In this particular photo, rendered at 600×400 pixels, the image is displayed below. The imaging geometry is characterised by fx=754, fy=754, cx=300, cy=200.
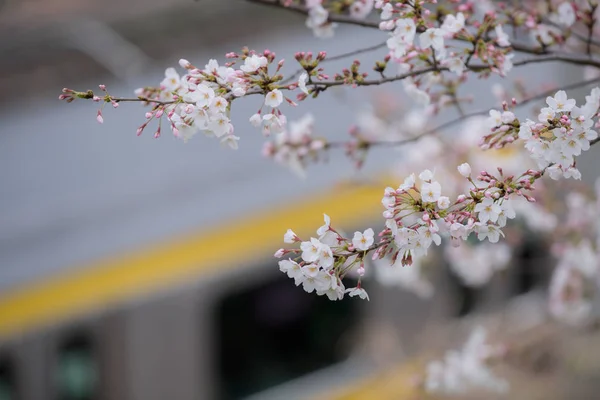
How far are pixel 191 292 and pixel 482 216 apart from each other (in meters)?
4.18

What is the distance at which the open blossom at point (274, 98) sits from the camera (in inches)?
53.2

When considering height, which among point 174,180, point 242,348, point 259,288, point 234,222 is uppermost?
point 174,180

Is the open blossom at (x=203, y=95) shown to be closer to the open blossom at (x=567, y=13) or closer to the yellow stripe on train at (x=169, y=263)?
the open blossom at (x=567, y=13)

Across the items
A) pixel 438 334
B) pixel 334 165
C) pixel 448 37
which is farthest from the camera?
pixel 438 334

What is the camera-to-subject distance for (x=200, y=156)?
484 centimetres

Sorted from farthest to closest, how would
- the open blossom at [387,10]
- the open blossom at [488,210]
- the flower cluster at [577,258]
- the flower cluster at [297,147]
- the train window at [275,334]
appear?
the train window at [275,334]
the flower cluster at [577,258]
the flower cluster at [297,147]
the open blossom at [387,10]
the open blossom at [488,210]

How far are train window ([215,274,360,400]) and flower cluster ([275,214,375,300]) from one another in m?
4.40

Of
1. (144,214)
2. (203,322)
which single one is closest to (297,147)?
(144,214)

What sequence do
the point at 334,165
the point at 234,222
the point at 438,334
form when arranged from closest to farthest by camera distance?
the point at 234,222, the point at 334,165, the point at 438,334

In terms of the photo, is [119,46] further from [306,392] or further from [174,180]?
[306,392]

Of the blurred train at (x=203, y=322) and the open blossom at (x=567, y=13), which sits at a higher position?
the open blossom at (x=567, y=13)

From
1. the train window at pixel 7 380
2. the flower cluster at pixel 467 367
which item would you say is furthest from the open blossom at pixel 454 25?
the train window at pixel 7 380

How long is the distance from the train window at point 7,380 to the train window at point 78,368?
0.32 metres

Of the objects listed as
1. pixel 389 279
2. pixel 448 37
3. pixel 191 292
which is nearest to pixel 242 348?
pixel 191 292
